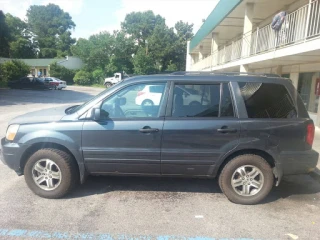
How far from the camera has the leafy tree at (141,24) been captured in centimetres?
6378

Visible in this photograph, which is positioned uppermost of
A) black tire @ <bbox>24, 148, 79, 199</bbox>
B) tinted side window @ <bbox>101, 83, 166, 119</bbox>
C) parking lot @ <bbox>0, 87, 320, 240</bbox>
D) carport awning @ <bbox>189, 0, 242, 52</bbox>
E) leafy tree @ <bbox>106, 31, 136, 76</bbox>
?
leafy tree @ <bbox>106, 31, 136, 76</bbox>

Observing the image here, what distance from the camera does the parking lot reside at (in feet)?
9.53

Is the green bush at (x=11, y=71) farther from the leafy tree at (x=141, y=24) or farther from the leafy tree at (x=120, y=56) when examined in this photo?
the leafy tree at (x=141, y=24)

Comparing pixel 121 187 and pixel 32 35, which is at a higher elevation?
pixel 32 35

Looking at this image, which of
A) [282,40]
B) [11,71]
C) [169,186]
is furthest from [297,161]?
[11,71]

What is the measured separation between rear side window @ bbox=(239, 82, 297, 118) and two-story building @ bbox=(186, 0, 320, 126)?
3681mm

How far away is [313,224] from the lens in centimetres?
318

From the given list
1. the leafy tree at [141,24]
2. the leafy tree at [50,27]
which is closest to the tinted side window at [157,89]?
the leafy tree at [141,24]

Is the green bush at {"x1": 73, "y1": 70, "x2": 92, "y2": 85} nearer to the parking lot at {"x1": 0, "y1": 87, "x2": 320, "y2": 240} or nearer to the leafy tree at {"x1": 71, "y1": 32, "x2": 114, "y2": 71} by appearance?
the leafy tree at {"x1": 71, "y1": 32, "x2": 114, "y2": 71}

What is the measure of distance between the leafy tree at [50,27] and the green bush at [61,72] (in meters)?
28.7

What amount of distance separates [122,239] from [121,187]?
4.28 ft

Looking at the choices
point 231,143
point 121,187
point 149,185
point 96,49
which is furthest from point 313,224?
point 96,49

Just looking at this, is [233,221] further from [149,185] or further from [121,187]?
[121,187]

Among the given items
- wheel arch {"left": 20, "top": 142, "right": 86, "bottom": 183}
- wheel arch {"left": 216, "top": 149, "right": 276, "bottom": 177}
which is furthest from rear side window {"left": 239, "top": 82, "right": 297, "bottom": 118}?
wheel arch {"left": 20, "top": 142, "right": 86, "bottom": 183}
